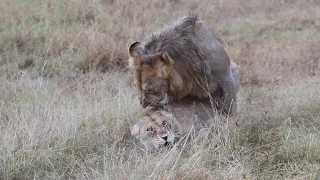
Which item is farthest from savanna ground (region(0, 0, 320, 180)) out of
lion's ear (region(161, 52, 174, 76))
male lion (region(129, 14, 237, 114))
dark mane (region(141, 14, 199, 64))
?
dark mane (region(141, 14, 199, 64))

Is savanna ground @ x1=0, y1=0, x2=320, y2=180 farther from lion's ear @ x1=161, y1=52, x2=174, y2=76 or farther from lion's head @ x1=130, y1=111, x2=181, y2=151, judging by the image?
lion's ear @ x1=161, y1=52, x2=174, y2=76

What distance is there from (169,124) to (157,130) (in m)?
0.15

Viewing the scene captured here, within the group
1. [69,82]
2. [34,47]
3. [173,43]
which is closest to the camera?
[173,43]

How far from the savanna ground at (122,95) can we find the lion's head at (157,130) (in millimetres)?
144

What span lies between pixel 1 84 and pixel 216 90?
11.4 feet

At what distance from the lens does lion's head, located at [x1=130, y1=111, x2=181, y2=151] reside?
552cm

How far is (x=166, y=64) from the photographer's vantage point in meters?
5.90

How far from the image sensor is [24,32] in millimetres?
11125

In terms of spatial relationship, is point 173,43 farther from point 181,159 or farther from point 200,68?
point 181,159

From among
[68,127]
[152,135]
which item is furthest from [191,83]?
[68,127]

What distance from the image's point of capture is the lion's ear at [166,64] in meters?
5.86

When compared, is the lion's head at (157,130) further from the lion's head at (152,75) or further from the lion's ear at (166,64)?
the lion's ear at (166,64)

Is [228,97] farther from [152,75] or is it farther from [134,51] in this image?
[134,51]

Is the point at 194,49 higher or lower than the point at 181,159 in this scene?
higher
